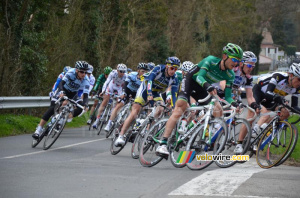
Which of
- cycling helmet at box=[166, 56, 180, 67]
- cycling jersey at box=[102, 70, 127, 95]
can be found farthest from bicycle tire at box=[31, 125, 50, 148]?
cycling jersey at box=[102, 70, 127, 95]

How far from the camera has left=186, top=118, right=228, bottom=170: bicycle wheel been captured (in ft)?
32.7

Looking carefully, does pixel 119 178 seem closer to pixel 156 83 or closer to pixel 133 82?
pixel 156 83

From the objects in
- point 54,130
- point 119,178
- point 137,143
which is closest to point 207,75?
point 137,143

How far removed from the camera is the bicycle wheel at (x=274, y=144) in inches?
419

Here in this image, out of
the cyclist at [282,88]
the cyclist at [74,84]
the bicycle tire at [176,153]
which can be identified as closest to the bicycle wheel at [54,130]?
the cyclist at [74,84]

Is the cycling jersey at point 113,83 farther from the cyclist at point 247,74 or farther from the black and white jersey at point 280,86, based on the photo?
the black and white jersey at point 280,86

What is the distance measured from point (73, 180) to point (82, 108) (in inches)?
189

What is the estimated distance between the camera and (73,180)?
9367 millimetres

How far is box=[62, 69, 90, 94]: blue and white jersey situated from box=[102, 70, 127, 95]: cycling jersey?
4.69 metres

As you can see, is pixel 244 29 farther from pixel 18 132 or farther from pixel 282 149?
pixel 282 149

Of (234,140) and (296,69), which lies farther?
(296,69)

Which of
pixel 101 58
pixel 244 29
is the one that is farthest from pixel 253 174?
pixel 244 29

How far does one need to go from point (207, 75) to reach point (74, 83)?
4.78m

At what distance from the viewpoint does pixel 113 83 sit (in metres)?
20.1
